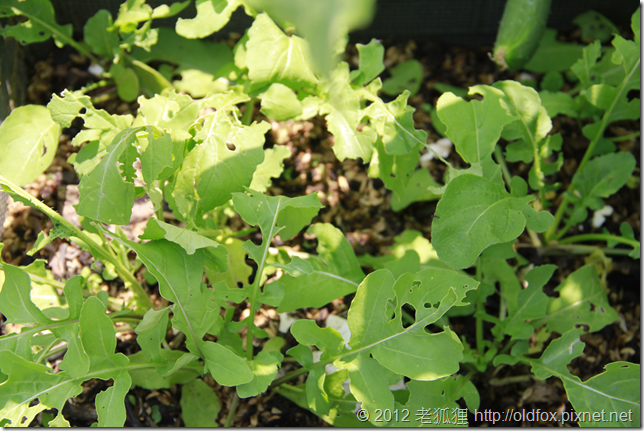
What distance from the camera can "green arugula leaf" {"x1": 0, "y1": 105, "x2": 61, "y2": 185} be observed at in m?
1.77

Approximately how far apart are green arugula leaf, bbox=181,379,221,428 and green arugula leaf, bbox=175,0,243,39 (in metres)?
1.28

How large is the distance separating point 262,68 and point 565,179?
4.92ft

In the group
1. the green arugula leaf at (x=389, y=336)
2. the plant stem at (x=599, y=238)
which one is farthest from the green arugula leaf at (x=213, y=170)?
the plant stem at (x=599, y=238)

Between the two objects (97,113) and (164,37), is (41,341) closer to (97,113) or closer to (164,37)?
(97,113)

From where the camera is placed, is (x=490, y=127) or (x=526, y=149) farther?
(x=526, y=149)

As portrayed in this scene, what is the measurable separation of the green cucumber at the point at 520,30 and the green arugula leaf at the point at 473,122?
0.52 meters

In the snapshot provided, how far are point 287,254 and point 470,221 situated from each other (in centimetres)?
68

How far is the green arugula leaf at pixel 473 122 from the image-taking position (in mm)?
1617

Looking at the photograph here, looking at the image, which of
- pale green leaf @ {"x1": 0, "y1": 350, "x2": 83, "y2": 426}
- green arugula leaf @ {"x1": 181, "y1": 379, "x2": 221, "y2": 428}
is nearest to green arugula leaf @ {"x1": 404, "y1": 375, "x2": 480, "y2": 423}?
green arugula leaf @ {"x1": 181, "y1": 379, "x2": 221, "y2": 428}

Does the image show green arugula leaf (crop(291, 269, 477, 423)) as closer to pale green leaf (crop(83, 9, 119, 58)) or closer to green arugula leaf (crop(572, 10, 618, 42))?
pale green leaf (crop(83, 9, 119, 58))

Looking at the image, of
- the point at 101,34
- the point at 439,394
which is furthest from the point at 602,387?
the point at 101,34

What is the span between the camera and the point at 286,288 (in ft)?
5.36

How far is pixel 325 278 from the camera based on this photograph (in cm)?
161

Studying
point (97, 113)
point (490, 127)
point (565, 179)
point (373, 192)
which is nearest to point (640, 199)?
point (565, 179)
